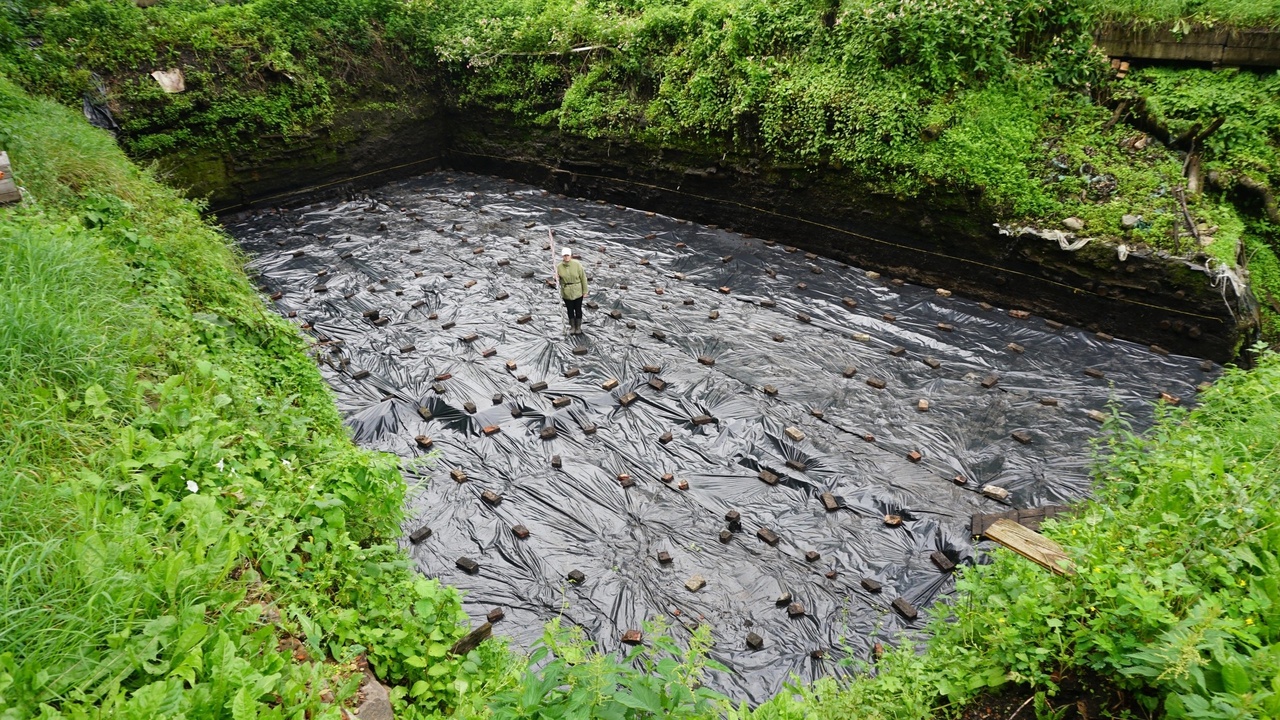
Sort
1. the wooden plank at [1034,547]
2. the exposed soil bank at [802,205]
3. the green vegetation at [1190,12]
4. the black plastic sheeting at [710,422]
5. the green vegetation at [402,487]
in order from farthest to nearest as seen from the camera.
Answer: the green vegetation at [1190,12], the exposed soil bank at [802,205], the black plastic sheeting at [710,422], the wooden plank at [1034,547], the green vegetation at [402,487]

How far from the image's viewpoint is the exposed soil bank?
6.95m

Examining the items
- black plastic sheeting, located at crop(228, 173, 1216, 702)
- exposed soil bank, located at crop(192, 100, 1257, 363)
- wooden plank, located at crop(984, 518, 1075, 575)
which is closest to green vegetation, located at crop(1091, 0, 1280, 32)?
exposed soil bank, located at crop(192, 100, 1257, 363)

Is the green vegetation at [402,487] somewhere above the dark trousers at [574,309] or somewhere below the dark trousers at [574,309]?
above

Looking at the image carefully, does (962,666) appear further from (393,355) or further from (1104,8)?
(1104,8)

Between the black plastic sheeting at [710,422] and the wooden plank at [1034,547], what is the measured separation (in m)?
0.80

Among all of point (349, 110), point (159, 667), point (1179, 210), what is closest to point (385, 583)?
point (159, 667)

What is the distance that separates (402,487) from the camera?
3791 mm

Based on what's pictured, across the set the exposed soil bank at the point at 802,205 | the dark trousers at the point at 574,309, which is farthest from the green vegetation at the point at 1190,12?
the dark trousers at the point at 574,309

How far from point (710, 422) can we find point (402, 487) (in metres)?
3.26

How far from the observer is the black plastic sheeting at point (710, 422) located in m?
4.60

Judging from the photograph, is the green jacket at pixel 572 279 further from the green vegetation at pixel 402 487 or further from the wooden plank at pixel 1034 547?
the wooden plank at pixel 1034 547

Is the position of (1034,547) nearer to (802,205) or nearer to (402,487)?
(402,487)

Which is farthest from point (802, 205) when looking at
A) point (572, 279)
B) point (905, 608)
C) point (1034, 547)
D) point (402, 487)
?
point (402, 487)

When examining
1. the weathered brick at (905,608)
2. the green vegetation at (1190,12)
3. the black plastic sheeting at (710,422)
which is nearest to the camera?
the weathered brick at (905,608)
